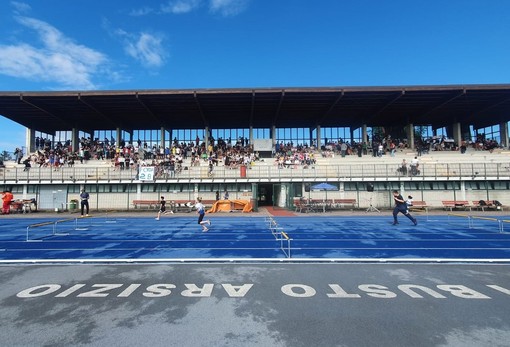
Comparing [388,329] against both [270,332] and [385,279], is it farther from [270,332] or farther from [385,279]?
[385,279]

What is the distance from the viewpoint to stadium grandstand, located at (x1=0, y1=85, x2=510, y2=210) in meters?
29.1

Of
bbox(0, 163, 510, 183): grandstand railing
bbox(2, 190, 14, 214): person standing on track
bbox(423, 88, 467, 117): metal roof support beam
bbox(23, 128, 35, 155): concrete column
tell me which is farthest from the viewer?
bbox(23, 128, 35, 155): concrete column

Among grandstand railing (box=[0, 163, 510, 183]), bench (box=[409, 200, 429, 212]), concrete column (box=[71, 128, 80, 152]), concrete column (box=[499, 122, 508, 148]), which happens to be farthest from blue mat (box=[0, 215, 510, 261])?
concrete column (box=[499, 122, 508, 148])

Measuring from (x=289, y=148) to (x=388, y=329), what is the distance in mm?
34459

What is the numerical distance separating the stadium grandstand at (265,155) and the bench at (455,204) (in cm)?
54

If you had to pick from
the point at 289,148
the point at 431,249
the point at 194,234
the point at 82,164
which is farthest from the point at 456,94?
the point at 82,164

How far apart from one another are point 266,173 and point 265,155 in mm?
10182

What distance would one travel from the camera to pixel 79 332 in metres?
4.47

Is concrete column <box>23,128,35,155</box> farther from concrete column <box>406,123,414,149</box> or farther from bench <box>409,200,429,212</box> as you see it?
concrete column <box>406,123,414,149</box>

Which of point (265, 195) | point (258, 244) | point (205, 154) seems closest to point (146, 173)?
point (205, 154)

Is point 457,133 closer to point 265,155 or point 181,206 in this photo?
point 265,155

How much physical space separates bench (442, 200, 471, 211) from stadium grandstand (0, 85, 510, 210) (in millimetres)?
536

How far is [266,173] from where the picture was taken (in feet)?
97.1

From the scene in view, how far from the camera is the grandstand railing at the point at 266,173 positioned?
94.7ft
